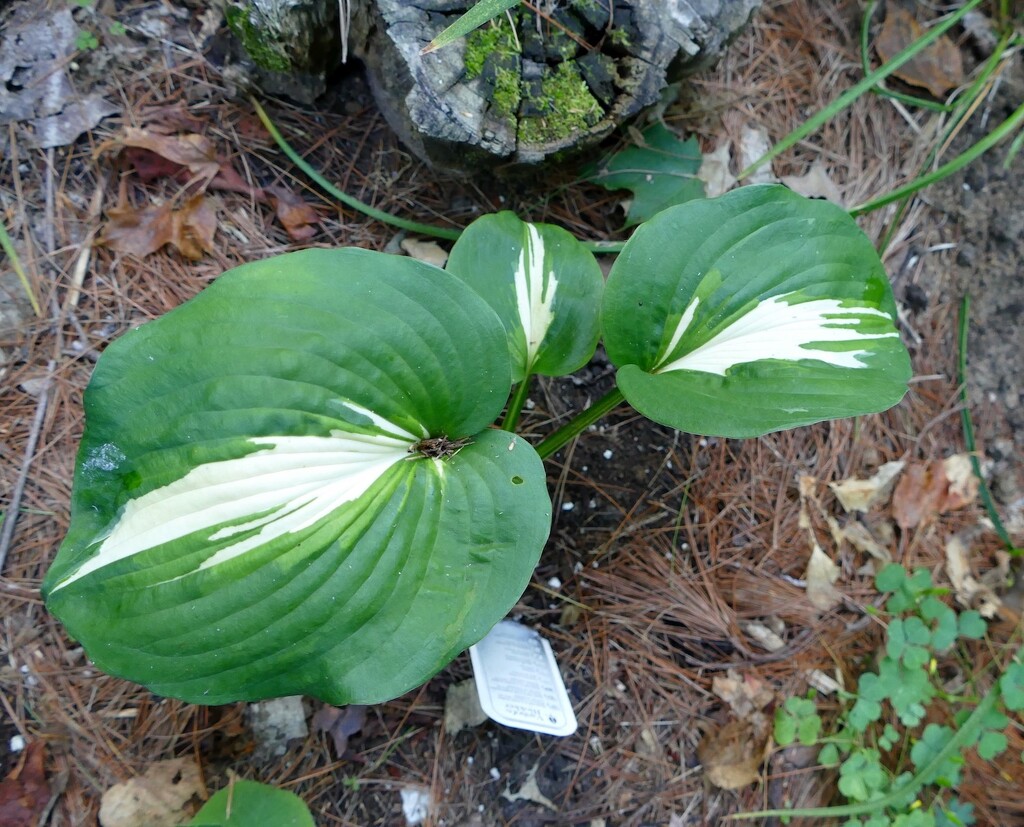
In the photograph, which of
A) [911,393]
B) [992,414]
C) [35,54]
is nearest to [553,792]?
[911,393]

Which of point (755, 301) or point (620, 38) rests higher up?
point (620, 38)

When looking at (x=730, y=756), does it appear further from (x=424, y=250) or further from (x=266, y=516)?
(x=424, y=250)

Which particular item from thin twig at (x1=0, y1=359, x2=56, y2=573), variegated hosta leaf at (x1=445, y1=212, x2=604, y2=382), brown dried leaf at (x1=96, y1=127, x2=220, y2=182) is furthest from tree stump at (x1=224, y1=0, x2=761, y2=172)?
thin twig at (x1=0, y1=359, x2=56, y2=573)

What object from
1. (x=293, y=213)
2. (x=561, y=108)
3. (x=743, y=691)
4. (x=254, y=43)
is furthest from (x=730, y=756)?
(x=254, y=43)

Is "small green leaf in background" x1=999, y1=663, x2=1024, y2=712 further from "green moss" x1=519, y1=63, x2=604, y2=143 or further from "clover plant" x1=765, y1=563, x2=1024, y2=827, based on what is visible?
"green moss" x1=519, y1=63, x2=604, y2=143

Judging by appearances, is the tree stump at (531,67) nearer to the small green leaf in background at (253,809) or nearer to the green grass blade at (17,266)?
the green grass blade at (17,266)

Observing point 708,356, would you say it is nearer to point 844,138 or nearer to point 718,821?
point 844,138
